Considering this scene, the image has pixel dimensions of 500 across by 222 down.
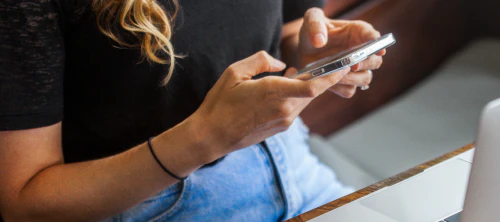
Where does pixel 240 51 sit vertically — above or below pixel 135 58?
above

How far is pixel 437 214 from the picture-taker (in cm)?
56

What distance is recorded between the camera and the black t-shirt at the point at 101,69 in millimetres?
557

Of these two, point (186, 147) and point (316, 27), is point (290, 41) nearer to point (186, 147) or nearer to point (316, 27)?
point (316, 27)

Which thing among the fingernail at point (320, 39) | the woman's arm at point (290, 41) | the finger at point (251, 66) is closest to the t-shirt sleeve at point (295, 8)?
the woman's arm at point (290, 41)

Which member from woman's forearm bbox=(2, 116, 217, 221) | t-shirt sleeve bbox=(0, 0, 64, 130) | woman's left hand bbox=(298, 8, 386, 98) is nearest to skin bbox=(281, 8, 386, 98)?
woman's left hand bbox=(298, 8, 386, 98)

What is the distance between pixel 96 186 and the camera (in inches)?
24.4

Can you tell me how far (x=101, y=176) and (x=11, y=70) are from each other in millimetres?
162

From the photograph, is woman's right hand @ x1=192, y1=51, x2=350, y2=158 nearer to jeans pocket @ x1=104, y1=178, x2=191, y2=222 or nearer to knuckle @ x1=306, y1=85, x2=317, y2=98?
knuckle @ x1=306, y1=85, x2=317, y2=98

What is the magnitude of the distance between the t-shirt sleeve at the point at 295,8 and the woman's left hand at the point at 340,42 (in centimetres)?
10

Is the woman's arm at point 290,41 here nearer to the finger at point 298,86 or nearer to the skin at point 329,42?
the skin at point 329,42

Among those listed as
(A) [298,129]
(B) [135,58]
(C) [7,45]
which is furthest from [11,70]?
(A) [298,129]

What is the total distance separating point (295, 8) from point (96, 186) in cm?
48

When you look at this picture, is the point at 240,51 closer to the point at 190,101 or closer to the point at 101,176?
the point at 190,101

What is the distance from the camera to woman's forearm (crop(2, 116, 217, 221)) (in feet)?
1.98
